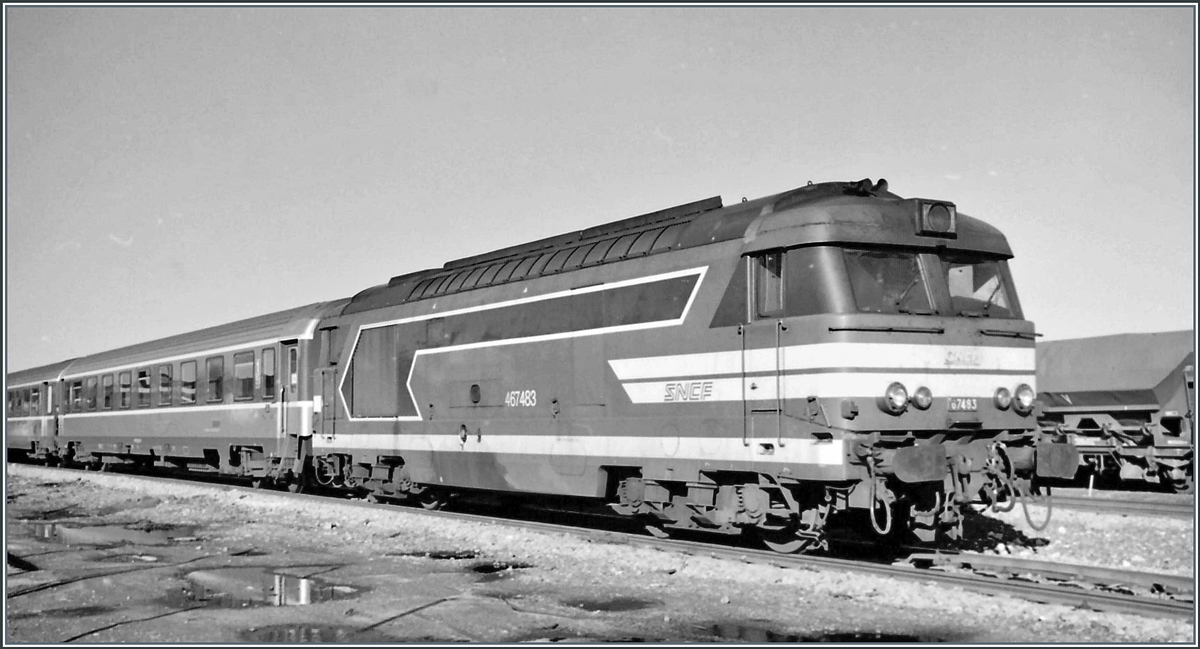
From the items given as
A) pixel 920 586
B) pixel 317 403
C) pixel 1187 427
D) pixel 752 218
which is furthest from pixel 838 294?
pixel 1187 427

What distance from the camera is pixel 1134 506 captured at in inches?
642

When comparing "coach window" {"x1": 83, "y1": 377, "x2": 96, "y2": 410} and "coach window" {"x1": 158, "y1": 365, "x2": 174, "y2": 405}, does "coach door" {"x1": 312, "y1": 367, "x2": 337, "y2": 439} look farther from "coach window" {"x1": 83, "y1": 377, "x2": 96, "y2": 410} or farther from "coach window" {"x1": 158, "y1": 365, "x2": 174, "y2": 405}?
"coach window" {"x1": 83, "y1": 377, "x2": 96, "y2": 410}

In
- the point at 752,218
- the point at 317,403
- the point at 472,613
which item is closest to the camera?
the point at 472,613

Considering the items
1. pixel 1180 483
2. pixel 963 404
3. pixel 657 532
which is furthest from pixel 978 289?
pixel 1180 483

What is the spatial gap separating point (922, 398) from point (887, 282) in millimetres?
1195

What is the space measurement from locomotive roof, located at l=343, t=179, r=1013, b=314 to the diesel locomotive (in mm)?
28

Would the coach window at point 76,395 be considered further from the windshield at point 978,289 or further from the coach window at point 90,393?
the windshield at point 978,289

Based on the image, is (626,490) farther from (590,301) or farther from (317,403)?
(317,403)

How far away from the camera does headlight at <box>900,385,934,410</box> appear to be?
398 inches

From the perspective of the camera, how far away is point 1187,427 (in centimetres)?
2075

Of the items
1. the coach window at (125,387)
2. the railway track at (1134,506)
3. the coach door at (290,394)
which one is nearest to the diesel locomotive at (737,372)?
the coach door at (290,394)

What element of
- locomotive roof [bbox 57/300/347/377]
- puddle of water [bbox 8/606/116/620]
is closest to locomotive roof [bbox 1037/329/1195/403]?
locomotive roof [bbox 57/300/347/377]

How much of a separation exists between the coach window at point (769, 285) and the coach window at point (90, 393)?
25.6 metres

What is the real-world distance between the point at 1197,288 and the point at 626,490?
6.40 meters
